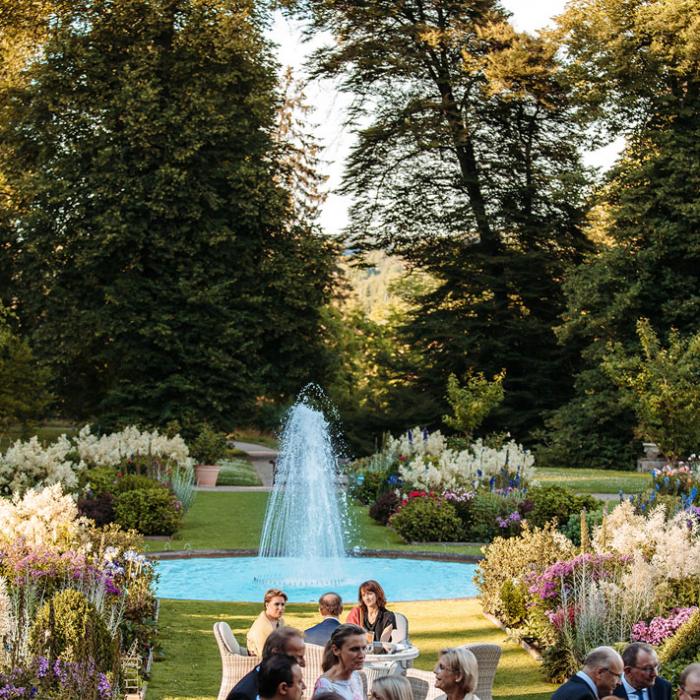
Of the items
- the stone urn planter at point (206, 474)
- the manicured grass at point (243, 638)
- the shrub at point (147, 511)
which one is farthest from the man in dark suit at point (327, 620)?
the stone urn planter at point (206, 474)

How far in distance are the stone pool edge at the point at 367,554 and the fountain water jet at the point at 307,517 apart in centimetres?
33

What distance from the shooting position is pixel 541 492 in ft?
61.5

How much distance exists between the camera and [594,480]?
26.6 m

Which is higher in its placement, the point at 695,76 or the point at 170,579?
the point at 695,76

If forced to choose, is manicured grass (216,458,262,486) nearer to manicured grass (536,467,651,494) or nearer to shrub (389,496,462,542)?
manicured grass (536,467,651,494)

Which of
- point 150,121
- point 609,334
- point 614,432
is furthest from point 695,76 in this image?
point 150,121

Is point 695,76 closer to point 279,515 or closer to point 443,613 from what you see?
point 279,515

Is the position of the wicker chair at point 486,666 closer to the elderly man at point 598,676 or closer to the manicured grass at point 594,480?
the elderly man at point 598,676

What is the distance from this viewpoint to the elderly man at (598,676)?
225 inches

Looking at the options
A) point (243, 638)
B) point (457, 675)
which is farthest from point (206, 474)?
point (457, 675)

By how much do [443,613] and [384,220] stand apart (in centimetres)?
2664

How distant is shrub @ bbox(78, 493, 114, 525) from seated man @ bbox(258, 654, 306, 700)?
43.8 feet

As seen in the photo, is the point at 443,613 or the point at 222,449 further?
the point at 222,449

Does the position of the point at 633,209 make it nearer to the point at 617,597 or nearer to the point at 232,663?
the point at 617,597
